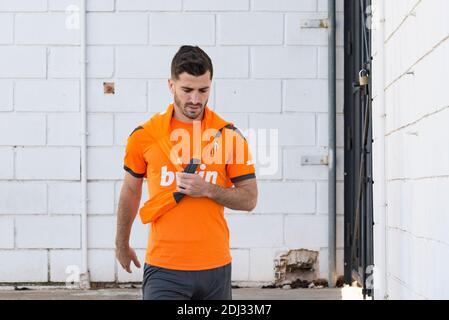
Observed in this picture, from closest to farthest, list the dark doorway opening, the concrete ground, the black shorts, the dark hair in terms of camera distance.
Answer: the black shorts < the dark hair < the dark doorway opening < the concrete ground

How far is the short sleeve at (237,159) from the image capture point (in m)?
4.22

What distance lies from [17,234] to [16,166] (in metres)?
0.59

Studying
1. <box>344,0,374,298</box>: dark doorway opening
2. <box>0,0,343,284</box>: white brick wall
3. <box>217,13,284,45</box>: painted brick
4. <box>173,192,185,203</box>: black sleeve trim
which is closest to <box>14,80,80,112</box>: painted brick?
<box>0,0,343,284</box>: white brick wall

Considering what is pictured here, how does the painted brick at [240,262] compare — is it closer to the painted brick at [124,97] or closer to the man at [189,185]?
the painted brick at [124,97]

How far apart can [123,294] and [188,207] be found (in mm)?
3673

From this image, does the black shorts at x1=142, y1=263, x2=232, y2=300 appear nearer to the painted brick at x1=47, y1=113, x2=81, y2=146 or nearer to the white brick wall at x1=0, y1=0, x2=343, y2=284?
the white brick wall at x1=0, y1=0, x2=343, y2=284

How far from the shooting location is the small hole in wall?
7.86 m

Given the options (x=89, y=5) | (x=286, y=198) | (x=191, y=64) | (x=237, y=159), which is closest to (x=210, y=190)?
(x=237, y=159)

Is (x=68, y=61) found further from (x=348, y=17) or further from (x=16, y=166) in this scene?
(x=348, y=17)

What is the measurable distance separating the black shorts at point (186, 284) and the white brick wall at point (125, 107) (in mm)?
3760

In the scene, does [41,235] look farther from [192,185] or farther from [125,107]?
[192,185]
